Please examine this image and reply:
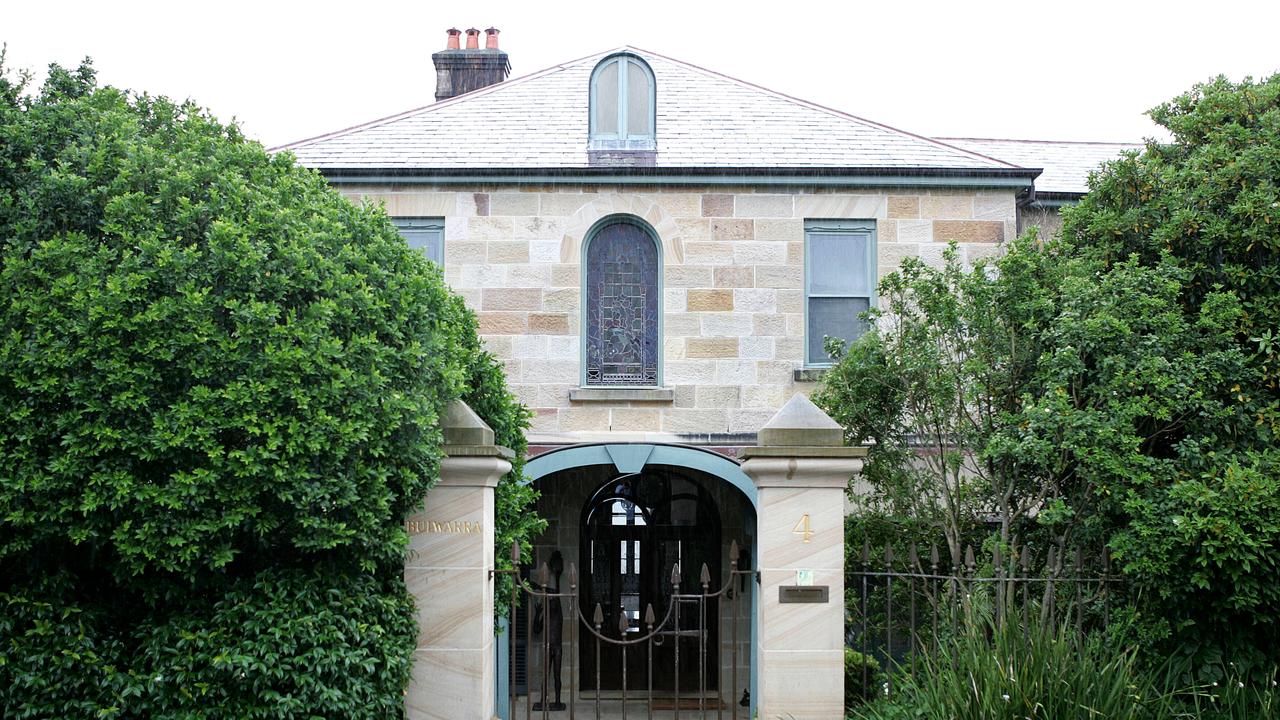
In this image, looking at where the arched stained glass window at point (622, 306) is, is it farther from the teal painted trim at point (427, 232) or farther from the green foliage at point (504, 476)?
the green foliage at point (504, 476)

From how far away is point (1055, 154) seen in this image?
1564cm

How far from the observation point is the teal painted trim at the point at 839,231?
1269 centimetres

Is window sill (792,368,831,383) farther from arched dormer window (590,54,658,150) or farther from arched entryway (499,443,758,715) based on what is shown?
arched dormer window (590,54,658,150)

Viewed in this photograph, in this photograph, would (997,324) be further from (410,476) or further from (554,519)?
(554,519)

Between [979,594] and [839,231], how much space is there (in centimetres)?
602

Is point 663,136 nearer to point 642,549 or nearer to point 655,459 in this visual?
point 655,459

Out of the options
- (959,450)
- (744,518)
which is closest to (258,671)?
(959,450)

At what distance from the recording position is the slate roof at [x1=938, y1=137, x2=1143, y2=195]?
1420cm

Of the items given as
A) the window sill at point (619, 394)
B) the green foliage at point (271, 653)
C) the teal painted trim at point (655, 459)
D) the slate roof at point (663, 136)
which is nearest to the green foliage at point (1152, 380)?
the teal painted trim at point (655, 459)

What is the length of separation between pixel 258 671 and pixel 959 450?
574 centimetres

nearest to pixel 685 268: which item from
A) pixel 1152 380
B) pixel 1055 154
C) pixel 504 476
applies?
pixel 504 476

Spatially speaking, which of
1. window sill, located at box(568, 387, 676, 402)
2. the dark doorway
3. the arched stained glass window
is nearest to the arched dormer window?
the arched stained glass window

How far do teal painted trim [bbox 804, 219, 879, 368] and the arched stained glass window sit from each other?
5.16 ft

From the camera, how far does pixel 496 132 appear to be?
13344mm
